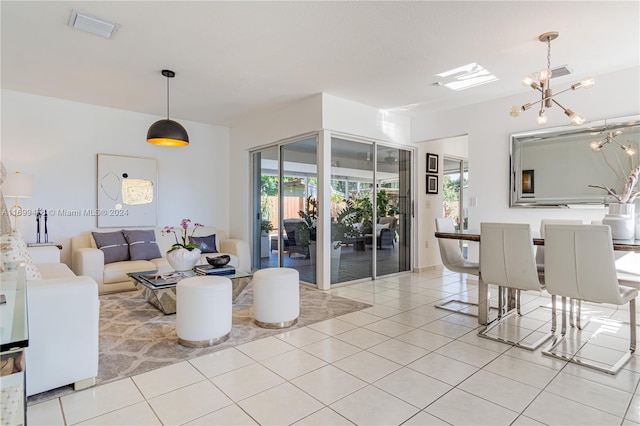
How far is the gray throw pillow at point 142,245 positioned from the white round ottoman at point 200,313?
2.42 meters

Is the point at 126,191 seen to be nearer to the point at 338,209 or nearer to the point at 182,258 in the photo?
the point at 182,258

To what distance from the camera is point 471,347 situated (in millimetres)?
2750

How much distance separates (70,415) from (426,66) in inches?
160

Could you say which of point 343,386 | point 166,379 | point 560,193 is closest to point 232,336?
point 166,379

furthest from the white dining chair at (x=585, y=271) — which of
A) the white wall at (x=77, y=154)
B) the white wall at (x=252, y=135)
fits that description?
the white wall at (x=77, y=154)

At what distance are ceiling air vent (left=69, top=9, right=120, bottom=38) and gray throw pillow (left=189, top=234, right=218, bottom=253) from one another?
10.0 ft

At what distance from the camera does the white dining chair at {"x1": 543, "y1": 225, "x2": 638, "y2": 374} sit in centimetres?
241

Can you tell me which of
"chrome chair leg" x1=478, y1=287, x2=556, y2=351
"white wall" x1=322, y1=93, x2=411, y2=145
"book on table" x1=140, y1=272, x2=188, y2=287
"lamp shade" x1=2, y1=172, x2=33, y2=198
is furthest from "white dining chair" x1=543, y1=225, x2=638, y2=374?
"lamp shade" x1=2, y1=172, x2=33, y2=198

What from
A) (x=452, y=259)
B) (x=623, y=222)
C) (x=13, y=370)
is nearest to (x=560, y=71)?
(x=623, y=222)

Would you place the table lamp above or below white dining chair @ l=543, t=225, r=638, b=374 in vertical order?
above

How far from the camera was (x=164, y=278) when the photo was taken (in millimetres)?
3523

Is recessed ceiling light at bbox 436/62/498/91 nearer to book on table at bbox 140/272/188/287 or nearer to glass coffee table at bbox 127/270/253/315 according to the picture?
glass coffee table at bbox 127/270/253/315

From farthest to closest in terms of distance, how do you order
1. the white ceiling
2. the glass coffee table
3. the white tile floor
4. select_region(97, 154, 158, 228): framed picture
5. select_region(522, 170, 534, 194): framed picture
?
select_region(97, 154, 158, 228): framed picture → select_region(522, 170, 534, 194): framed picture → the glass coffee table → the white ceiling → the white tile floor

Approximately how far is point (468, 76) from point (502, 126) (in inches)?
45.7
